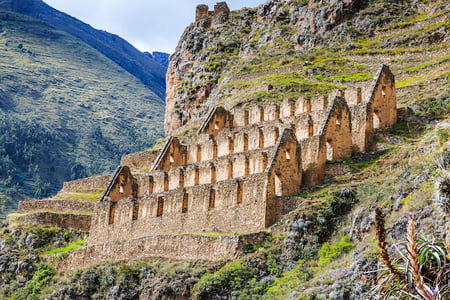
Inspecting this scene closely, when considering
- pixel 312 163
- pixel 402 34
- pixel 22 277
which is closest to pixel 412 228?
pixel 312 163

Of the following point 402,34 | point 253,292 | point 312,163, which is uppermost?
point 402,34

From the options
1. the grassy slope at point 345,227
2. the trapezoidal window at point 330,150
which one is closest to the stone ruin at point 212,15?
the grassy slope at point 345,227

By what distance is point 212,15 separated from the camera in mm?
104375

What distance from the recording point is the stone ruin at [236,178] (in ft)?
113

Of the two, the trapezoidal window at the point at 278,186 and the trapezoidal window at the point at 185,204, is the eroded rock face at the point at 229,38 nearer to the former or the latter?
the trapezoidal window at the point at 185,204

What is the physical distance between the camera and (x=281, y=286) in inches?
1104

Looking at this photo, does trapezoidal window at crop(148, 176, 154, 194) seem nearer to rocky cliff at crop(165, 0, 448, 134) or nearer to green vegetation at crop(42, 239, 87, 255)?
green vegetation at crop(42, 239, 87, 255)

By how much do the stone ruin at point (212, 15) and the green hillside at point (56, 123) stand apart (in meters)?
38.2

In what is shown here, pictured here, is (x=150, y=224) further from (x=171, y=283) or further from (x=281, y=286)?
(x=281, y=286)

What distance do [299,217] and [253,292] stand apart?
4351 mm

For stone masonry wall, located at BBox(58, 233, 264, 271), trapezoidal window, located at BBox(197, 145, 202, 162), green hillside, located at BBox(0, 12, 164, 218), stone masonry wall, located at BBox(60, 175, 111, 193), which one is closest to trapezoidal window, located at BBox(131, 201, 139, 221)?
stone masonry wall, located at BBox(58, 233, 264, 271)

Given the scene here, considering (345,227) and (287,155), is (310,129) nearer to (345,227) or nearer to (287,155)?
(287,155)

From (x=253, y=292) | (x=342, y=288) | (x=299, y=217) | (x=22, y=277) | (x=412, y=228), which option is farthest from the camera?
(x=22, y=277)

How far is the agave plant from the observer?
11.9m
